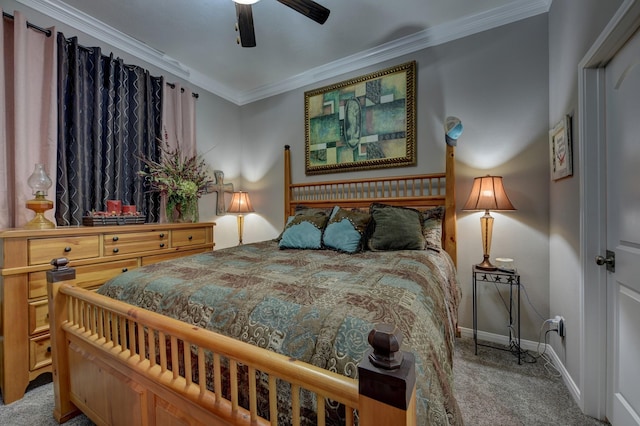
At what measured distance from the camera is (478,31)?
2.36 meters

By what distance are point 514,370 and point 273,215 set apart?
288cm

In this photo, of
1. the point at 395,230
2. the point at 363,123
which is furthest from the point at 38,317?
the point at 363,123

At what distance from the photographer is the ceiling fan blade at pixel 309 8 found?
1.66 m

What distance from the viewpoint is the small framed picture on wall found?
1.66 m

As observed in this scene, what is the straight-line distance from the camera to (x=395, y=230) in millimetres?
2053

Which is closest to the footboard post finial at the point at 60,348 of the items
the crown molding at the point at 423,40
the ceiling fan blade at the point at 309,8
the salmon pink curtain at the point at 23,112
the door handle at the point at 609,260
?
the salmon pink curtain at the point at 23,112

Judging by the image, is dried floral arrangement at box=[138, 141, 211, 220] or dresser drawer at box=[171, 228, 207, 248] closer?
dresser drawer at box=[171, 228, 207, 248]

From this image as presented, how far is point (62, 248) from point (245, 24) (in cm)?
198

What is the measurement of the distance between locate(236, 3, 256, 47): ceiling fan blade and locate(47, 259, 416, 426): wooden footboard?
5.75ft

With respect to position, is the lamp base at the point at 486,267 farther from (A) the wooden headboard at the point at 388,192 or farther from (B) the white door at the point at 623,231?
(B) the white door at the point at 623,231

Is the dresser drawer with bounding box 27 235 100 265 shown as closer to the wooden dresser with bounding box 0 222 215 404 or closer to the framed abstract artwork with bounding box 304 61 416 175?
the wooden dresser with bounding box 0 222 215 404

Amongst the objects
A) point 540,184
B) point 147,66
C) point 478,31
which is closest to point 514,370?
point 540,184

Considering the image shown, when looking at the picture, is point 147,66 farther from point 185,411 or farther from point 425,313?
point 425,313

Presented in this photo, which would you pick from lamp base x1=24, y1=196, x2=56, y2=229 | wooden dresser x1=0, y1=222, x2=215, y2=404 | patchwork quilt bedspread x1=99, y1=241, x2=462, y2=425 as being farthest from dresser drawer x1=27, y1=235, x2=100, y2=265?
patchwork quilt bedspread x1=99, y1=241, x2=462, y2=425
